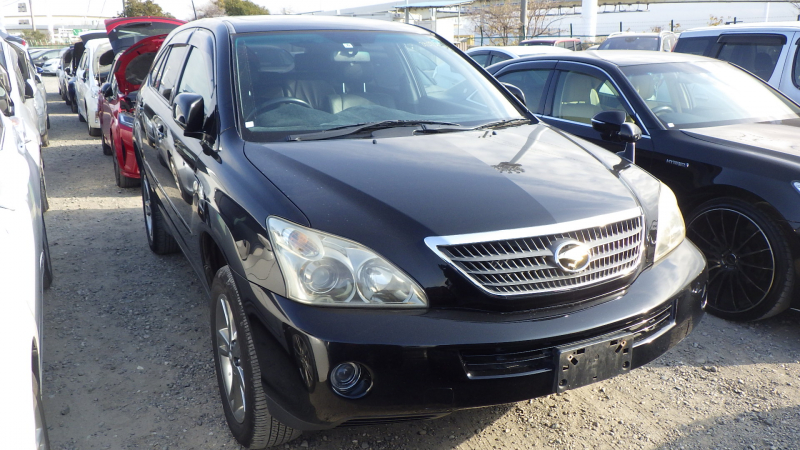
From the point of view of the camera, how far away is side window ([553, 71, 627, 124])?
4766 mm

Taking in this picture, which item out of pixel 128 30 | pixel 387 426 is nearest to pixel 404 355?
pixel 387 426

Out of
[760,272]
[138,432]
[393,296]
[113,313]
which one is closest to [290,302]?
[393,296]

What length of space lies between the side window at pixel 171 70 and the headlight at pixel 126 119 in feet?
7.78

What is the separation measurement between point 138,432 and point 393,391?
4.47 feet

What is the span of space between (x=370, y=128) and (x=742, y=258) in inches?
91.9

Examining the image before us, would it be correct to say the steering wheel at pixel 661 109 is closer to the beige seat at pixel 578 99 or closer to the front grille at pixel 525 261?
the beige seat at pixel 578 99

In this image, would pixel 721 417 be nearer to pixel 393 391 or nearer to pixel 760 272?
pixel 760 272

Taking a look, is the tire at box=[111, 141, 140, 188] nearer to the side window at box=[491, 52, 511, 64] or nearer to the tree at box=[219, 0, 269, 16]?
the side window at box=[491, 52, 511, 64]

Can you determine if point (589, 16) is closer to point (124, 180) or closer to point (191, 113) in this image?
point (124, 180)

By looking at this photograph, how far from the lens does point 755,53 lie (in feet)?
22.5

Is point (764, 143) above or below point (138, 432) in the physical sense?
above

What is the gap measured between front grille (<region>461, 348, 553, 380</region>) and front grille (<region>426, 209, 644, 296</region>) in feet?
Answer: 0.65

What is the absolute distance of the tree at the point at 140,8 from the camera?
40.2m

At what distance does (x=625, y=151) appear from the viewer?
13.9ft
